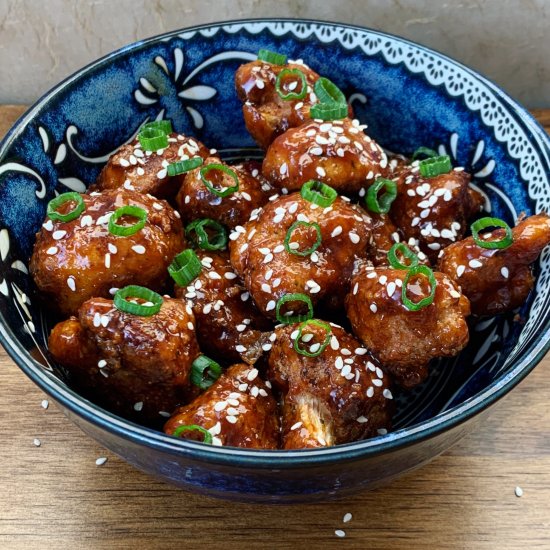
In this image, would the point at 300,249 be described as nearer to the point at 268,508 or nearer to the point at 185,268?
the point at 185,268

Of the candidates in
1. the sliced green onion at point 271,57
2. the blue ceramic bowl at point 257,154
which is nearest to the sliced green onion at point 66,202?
the blue ceramic bowl at point 257,154

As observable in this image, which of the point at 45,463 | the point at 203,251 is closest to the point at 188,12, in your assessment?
the point at 203,251

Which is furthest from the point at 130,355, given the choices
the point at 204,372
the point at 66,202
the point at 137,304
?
the point at 66,202

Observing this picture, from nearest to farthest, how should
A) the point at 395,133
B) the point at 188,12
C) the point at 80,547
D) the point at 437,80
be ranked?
the point at 80,547 → the point at 437,80 → the point at 395,133 → the point at 188,12

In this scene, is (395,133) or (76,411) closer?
(76,411)

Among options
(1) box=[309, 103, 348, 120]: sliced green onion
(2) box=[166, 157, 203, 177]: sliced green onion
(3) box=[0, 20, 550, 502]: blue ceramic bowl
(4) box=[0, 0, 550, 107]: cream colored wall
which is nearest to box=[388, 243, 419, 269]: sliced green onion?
(3) box=[0, 20, 550, 502]: blue ceramic bowl

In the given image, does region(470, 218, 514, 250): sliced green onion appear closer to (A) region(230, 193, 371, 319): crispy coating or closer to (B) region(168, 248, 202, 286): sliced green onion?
(A) region(230, 193, 371, 319): crispy coating

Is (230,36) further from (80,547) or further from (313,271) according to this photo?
(80,547)
